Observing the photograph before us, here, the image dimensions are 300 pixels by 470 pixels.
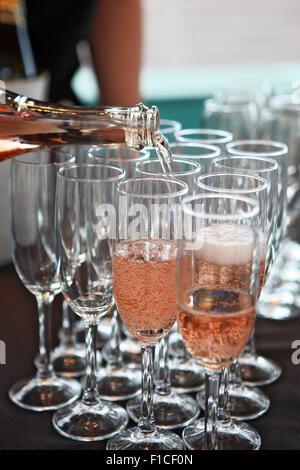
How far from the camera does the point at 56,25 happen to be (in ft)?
5.94

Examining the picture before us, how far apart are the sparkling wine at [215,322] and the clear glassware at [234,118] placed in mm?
605

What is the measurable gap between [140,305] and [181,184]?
14 centimetres

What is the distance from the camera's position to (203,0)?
147 inches

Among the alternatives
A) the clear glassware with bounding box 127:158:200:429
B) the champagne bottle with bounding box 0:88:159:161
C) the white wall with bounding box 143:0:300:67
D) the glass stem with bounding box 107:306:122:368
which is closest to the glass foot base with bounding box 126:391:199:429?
the clear glassware with bounding box 127:158:200:429

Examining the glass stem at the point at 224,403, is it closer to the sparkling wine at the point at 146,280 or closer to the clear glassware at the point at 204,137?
the sparkling wine at the point at 146,280

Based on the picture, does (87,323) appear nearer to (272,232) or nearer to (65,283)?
(65,283)

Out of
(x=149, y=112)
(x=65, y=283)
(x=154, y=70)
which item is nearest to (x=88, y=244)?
(x=65, y=283)

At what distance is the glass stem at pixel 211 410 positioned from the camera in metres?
0.76

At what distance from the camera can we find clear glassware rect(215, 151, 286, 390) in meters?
0.84

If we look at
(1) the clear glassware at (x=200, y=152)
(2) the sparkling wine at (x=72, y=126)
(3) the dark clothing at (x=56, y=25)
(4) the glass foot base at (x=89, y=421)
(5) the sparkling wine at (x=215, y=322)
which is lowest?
(4) the glass foot base at (x=89, y=421)

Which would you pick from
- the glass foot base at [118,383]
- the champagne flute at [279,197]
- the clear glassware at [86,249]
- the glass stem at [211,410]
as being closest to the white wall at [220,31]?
the champagne flute at [279,197]

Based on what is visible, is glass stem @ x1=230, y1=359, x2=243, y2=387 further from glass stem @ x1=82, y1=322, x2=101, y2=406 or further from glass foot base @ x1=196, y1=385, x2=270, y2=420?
glass stem @ x1=82, y1=322, x2=101, y2=406

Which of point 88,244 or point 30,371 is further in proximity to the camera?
point 30,371

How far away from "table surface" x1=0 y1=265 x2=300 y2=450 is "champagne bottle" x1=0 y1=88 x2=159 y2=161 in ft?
0.92
